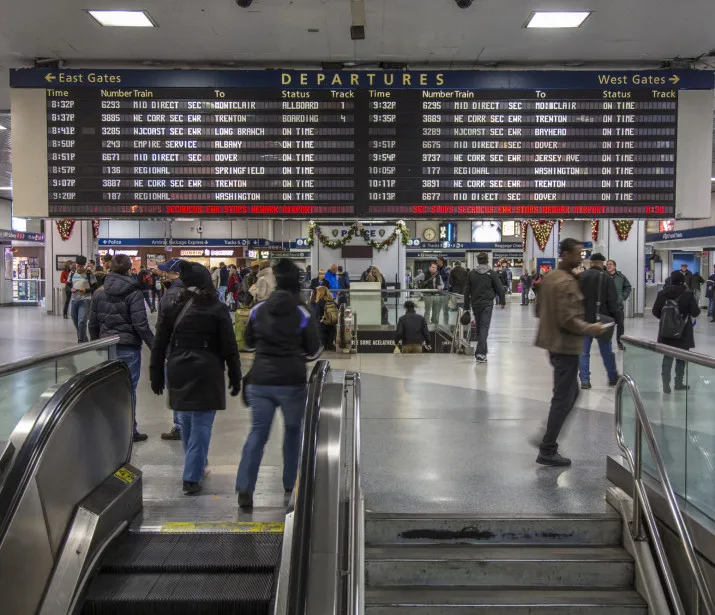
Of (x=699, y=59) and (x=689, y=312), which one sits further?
(x=689, y=312)

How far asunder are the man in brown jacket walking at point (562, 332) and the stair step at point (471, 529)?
987mm

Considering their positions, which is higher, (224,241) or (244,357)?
(224,241)

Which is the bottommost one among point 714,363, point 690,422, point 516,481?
point 516,481

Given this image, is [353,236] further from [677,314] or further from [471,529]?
[471,529]

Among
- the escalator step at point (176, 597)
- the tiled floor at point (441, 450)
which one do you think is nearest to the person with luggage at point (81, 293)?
the tiled floor at point (441, 450)

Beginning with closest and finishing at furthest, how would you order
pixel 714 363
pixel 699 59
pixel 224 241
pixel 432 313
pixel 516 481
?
pixel 714 363, pixel 516 481, pixel 699 59, pixel 432 313, pixel 224 241

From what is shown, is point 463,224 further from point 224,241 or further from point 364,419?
point 364,419

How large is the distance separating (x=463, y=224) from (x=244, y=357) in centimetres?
Result: 3638

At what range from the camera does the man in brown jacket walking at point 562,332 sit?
5066mm

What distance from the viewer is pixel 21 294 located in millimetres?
31922

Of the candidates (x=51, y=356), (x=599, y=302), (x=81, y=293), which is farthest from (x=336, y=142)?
(x=81, y=293)

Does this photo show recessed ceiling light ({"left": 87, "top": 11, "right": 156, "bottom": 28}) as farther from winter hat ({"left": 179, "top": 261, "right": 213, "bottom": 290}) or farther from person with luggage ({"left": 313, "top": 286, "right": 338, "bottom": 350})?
person with luggage ({"left": 313, "top": 286, "right": 338, "bottom": 350})

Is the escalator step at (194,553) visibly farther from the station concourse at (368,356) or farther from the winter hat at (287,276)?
the winter hat at (287,276)

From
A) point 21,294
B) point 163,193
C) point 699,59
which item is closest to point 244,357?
point 163,193
